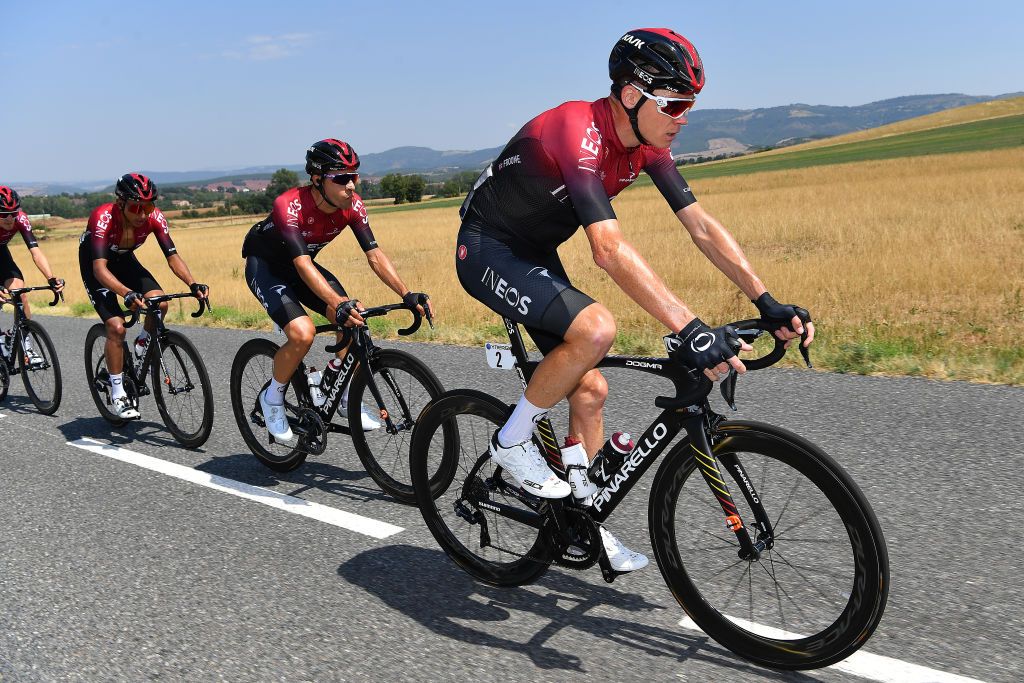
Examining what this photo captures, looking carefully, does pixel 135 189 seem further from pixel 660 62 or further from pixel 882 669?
pixel 882 669

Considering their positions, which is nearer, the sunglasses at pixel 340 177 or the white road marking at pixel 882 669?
the white road marking at pixel 882 669

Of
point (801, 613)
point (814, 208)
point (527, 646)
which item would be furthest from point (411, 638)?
point (814, 208)

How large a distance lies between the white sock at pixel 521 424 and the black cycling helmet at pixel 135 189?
13.2ft

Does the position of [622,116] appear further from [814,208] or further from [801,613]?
[814,208]

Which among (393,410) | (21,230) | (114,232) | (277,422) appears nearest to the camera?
(393,410)

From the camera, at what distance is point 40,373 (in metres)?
7.45

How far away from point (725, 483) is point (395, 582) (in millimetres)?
1629

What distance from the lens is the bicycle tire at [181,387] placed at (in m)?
5.75

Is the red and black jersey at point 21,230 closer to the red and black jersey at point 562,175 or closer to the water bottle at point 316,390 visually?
the water bottle at point 316,390

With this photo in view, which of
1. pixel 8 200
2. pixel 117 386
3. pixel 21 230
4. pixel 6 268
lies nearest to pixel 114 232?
pixel 117 386

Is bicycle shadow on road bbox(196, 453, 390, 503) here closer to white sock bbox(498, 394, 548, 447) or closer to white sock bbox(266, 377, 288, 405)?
white sock bbox(266, 377, 288, 405)

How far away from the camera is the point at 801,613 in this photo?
2.71 meters

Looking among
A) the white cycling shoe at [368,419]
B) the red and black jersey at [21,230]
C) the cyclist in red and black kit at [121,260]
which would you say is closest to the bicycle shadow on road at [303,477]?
the white cycling shoe at [368,419]

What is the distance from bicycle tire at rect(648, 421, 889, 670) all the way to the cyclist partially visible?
22.1 feet
